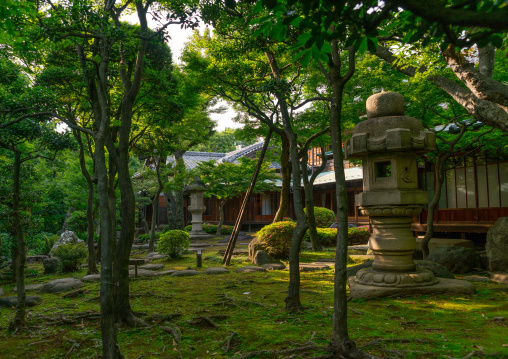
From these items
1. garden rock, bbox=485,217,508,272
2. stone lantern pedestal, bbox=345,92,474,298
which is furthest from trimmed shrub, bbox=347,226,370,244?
stone lantern pedestal, bbox=345,92,474,298

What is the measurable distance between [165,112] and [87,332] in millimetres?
6413

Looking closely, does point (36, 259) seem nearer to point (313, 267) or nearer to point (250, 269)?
point (250, 269)

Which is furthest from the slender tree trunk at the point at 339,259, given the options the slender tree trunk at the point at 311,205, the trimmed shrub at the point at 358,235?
the trimmed shrub at the point at 358,235

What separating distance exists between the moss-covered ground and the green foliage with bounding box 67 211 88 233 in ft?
40.2

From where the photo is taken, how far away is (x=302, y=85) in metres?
12.6

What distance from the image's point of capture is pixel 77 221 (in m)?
19.3

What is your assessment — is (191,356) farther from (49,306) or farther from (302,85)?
(302,85)

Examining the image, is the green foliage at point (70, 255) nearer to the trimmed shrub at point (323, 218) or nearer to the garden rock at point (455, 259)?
the garden rock at point (455, 259)

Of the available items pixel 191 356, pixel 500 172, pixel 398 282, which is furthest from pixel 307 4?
pixel 500 172

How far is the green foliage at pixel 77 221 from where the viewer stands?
18763 mm

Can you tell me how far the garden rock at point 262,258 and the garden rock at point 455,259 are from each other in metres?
4.58

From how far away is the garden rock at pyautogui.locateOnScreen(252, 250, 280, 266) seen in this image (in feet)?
36.3

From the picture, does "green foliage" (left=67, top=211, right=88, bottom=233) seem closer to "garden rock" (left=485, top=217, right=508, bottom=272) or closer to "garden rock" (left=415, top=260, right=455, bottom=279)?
"garden rock" (left=415, top=260, right=455, bottom=279)

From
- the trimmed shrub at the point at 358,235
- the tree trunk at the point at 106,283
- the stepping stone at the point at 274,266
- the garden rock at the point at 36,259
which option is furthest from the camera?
the trimmed shrub at the point at 358,235
